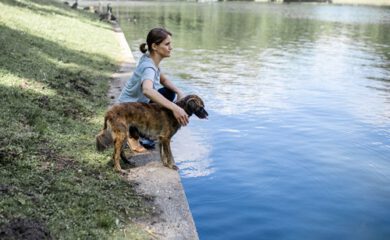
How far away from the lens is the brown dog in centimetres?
706

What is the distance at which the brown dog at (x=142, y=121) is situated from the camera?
23.2ft

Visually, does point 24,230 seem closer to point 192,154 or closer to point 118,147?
point 118,147

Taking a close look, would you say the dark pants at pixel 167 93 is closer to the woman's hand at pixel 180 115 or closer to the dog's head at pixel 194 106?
the dog's head at pixel 194 106

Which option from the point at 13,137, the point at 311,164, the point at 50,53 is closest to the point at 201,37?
the point at 50,53

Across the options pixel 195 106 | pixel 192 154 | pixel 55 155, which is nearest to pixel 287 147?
pixel 192 154

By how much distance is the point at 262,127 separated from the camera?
13031 millimetres

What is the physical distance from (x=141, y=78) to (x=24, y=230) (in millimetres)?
3404

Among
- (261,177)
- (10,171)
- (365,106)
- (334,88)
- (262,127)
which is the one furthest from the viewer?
(334,88)

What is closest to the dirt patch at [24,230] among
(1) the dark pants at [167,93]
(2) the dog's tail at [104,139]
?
(2) the dog's tail at [104,139]

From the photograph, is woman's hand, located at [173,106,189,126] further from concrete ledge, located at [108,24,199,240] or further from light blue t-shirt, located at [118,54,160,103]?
concrete ledge, located at [108,24,199,240]

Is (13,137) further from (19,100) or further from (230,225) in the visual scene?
(230,225)

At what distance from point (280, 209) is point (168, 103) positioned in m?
2.82

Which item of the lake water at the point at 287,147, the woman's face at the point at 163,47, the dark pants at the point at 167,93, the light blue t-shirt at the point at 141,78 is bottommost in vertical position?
the lake water at the point at 287,147

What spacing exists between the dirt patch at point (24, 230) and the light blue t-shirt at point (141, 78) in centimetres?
306
